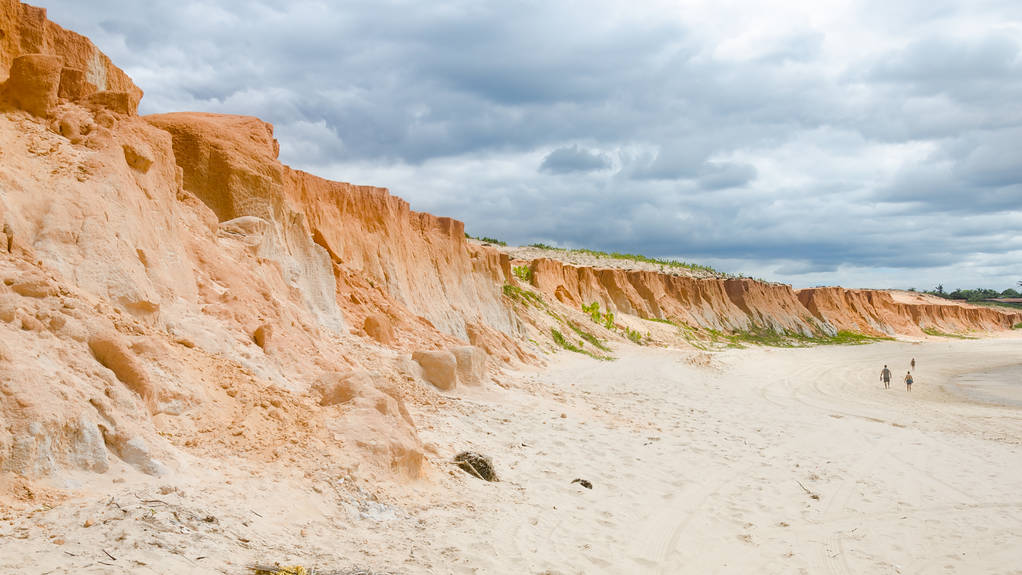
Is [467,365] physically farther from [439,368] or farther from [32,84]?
[32,84]

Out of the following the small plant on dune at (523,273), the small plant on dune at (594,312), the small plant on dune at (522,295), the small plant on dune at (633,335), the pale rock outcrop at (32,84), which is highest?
the pale rock outcrop at (32,84)

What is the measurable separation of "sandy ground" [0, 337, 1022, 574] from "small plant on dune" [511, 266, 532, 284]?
2098 cm

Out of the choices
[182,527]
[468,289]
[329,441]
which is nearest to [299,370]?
[329,441]

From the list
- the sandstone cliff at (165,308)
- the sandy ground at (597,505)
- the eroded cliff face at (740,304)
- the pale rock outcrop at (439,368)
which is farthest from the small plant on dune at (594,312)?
the pale rock outcrop at (439,368)

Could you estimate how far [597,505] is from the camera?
22.7 feet

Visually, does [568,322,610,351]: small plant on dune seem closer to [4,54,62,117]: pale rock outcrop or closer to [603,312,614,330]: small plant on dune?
[603,312,614,330]: small plant on dune

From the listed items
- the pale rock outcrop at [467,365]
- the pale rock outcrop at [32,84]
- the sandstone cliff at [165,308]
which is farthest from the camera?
the pale rock outcrop at [467,365]

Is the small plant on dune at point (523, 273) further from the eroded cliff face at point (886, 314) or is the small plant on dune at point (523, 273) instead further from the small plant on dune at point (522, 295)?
the eroded cliff face at point (886, 314)

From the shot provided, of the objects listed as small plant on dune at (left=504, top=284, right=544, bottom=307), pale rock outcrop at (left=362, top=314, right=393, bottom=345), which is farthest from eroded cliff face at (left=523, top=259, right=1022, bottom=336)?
pale rock outcrop at (left=362, top=314, right=393, bottom=345)

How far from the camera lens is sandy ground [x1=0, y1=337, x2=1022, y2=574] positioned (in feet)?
13.0

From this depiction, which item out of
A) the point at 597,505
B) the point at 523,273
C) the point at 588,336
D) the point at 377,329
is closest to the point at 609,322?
the point at 588,336

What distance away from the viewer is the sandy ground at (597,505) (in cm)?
396

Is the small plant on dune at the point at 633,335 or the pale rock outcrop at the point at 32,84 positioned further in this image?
the small plant on dune at the point at 633,335

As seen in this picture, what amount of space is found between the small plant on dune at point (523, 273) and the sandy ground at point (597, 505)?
21.0 meters
